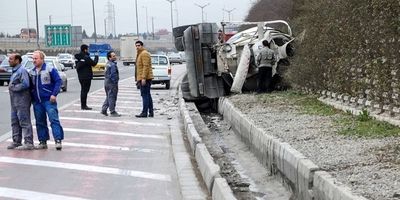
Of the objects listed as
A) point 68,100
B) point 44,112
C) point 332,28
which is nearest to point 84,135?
point 44,112

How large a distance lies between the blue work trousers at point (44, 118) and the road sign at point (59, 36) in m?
68.9

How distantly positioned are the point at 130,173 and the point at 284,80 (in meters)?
9.92

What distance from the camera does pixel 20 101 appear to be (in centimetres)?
1050

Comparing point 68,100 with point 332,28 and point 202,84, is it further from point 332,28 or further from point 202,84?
point 332,28

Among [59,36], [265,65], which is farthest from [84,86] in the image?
[59,36]

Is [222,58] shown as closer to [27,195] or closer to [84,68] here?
[84,68]

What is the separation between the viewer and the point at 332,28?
1334 cm

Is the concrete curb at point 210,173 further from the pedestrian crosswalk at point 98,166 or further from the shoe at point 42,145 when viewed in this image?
the shoe at point 42,145

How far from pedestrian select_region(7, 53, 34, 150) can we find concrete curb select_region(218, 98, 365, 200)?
4004mm

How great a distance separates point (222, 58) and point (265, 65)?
1589 millimetres

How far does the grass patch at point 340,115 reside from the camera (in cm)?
943

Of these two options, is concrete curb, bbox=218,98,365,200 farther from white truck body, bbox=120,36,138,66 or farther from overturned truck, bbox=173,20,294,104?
white truck body, bbox=120,36,138,66

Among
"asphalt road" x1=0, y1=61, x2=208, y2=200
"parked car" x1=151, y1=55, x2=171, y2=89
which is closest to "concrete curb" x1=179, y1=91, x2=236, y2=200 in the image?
"asphalt road" x1=0, y1=61, x2=208, y2=200

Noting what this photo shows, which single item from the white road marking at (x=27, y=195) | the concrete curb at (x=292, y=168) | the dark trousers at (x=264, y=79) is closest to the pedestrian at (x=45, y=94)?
the white road marking at (x=27, y=195)
